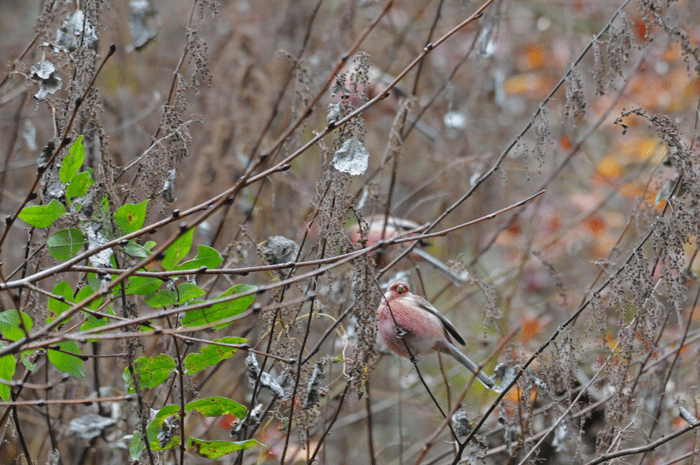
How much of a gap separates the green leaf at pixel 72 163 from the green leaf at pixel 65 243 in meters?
0.13

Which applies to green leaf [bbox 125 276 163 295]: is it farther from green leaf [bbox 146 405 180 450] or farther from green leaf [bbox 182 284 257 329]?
green leaf [bbox 146 405 180 450]

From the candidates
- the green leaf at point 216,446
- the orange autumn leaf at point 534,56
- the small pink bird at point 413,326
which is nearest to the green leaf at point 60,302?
the green leaf at point 216,446

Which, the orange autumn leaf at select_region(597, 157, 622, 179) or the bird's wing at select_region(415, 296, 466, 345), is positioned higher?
the orange autumn leaf at select_region(597, 157, 622, 179)

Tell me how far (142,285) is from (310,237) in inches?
91.1

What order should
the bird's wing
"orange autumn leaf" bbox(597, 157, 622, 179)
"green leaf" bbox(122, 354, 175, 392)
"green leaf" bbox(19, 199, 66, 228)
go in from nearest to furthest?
"green leaf" bbox(19, 199, 66, 228), "green leaf" bbox(122, 354, 175, 392), the bird's wing, "orange autumn leaf" bbox(597, 157, 622, 179)

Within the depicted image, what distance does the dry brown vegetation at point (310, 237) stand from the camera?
1.56m

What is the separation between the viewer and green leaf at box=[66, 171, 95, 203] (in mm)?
1524

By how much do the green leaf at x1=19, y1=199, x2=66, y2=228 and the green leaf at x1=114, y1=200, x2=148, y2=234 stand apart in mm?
128

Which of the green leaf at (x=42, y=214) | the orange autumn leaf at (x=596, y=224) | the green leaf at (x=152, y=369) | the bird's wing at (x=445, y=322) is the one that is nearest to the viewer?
the green leaf at (x=42, y=214)

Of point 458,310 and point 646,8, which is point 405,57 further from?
point 646,8

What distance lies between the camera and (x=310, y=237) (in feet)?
12.7

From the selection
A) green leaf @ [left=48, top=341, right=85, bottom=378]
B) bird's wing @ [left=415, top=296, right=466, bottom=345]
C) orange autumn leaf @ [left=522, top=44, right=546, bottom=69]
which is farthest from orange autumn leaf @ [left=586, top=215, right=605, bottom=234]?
green leaf @ [left=48, top=341, right=85, bottom=378]

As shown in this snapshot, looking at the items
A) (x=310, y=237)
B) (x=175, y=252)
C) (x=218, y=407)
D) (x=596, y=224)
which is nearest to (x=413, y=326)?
(x=218, y=407)

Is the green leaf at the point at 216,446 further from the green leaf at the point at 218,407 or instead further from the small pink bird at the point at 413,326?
the small pink bird at the point at 413,326
